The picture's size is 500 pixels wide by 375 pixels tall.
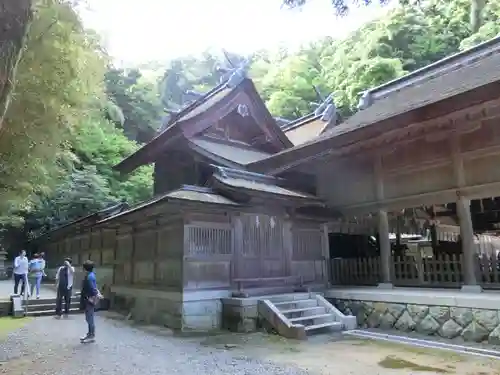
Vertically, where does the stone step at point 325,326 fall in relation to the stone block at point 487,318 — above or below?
below

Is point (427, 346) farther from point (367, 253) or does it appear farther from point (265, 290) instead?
point (367, 253)

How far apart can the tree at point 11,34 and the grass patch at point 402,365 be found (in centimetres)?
649

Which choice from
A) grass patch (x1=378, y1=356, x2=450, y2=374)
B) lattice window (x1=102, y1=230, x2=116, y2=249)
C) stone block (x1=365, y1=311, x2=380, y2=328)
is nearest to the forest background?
lattice window (x1=102, y1=230, x2=116, y2=249)

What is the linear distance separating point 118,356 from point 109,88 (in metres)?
31.6

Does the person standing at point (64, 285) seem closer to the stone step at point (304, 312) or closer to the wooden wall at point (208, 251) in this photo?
the wooden wall at point (208, 251)

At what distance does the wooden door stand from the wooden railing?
2.28 metres

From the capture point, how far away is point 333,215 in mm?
12359

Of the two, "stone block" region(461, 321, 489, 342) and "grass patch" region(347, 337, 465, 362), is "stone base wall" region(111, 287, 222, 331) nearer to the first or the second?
"grass patch" region(347, 337, 465, 362)

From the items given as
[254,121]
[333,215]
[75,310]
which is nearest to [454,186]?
[333,215]

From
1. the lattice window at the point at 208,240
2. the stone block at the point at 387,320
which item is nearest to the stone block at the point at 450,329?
the stone block at the point at 387,320

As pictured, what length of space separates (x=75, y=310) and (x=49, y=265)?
14.5 m

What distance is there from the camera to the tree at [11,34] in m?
3.95

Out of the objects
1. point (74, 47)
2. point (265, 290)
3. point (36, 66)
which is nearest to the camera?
point (36, 66)

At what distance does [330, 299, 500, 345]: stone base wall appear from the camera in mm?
8062
